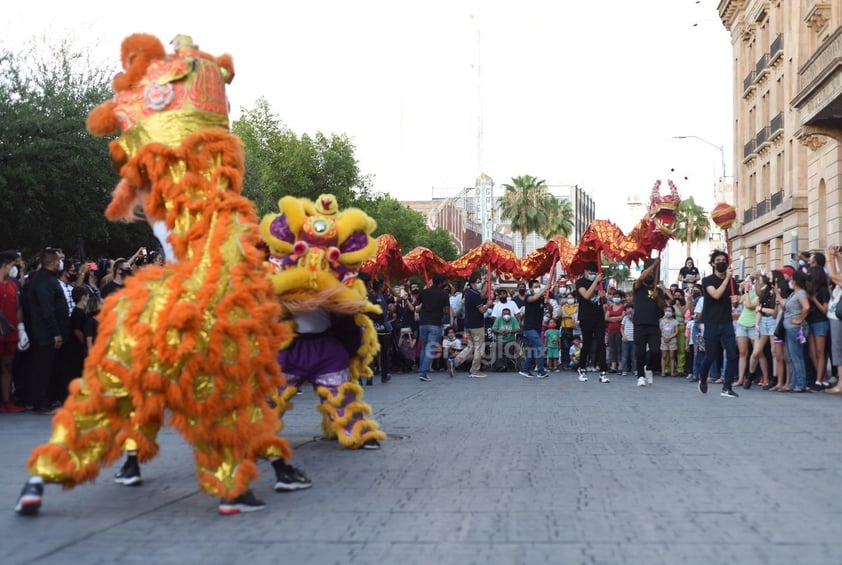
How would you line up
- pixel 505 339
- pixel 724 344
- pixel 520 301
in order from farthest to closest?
pixel 520 301, pixel 505 339, pixel 724 344

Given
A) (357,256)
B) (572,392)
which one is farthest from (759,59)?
(357,256)

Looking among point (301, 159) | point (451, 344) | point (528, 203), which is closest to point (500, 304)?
point (451, 344)

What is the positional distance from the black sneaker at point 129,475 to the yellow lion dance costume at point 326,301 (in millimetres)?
1581

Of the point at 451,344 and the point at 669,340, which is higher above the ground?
the point at 669,340

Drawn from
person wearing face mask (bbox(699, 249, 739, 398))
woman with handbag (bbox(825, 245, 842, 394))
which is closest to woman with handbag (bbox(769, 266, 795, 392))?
woman with handbag (bbox(825, 245, 842, 394))

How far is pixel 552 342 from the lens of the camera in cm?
2289

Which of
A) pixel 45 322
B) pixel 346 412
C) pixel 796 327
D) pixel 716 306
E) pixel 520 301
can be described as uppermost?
pixel 520 301

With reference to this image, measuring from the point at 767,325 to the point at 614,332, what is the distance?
6.47 metres

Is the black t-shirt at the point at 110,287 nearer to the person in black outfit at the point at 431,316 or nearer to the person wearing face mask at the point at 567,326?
the person in black outfit at the point at 431,316

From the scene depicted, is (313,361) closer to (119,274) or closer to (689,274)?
(119,274)

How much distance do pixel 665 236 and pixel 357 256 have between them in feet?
29.6

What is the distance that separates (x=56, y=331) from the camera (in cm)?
1181

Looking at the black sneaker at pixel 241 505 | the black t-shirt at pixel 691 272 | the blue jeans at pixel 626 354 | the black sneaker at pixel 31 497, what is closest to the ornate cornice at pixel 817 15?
the black t-shirt at pixel 691 272

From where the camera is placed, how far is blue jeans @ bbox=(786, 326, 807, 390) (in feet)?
49.5
